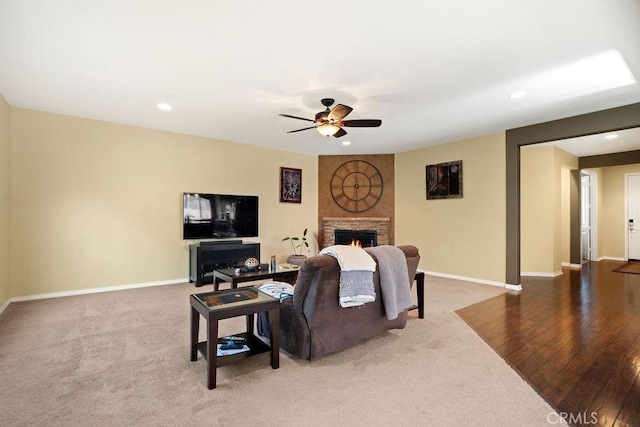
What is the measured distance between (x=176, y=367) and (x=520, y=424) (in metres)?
2.30

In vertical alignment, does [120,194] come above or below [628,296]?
above

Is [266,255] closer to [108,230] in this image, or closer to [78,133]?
[108,230]

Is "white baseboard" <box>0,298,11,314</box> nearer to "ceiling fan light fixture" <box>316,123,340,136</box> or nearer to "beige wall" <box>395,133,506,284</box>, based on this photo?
"ceiling fan light fixture" <box>316,123,340,136</box>

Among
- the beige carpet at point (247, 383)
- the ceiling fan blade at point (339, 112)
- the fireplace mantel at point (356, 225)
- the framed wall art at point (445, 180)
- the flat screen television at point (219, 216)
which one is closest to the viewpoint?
the beige carpet at point (247, 383)

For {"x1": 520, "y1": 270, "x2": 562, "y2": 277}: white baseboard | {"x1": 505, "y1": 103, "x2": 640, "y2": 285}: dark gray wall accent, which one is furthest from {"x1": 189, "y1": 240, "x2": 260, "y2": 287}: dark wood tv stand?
{"x1": 520, "y1": 270, "x2": 562, "y2": 277}: white baseboard

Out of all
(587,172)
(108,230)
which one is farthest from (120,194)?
(587,172)

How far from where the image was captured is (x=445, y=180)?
6.12m

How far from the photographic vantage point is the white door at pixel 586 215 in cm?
798

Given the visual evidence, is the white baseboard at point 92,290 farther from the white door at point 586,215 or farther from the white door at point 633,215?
the white door at point 633,215

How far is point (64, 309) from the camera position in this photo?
389cm

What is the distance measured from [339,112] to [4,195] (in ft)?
13.9

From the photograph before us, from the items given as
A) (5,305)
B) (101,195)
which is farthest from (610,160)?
(5,305)

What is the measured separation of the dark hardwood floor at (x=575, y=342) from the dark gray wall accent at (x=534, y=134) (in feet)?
2.11

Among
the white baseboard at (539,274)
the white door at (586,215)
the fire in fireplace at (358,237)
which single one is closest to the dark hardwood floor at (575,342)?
the white baseboard at (539,274)
